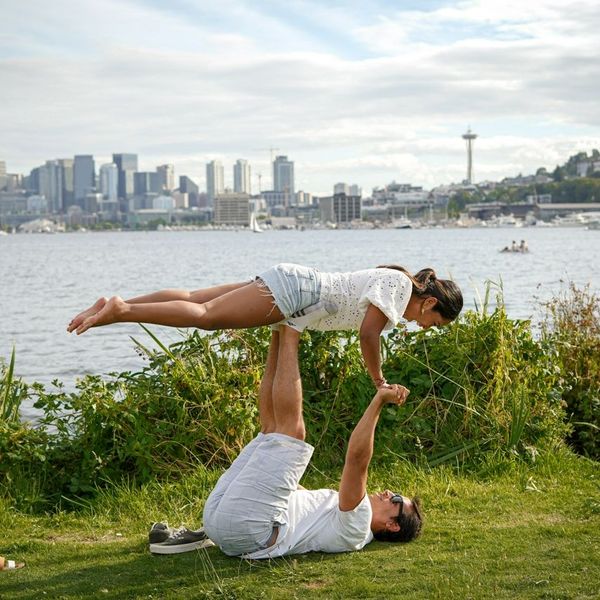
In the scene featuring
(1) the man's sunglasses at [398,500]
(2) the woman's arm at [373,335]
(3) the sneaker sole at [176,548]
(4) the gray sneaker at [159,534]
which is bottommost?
(3) the sneaker sole at [176,548]

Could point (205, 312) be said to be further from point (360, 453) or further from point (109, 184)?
point (109, 184)

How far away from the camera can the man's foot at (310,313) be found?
5797mm

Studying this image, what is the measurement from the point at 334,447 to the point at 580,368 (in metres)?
2.64

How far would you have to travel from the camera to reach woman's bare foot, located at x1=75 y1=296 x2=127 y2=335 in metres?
5.16

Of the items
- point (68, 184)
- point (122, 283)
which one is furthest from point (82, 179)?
point (122, 283)

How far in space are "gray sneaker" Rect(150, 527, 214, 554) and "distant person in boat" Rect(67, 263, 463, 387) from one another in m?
1.26

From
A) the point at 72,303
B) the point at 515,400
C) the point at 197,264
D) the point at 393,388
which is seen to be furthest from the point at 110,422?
the point at 197,264

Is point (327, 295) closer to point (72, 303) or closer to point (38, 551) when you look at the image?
point (38, 551)

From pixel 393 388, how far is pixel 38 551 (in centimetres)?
240

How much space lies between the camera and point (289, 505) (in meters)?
5.71

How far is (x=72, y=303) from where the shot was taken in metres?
35.6

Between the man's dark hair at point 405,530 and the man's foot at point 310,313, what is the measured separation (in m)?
1.28

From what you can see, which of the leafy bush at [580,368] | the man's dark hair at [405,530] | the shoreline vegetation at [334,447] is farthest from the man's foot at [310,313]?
the leafy bush at [580,368]

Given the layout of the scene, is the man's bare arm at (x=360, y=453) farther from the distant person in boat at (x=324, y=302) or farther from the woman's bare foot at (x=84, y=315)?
the woman's bare foot at (x=84, y=315)
